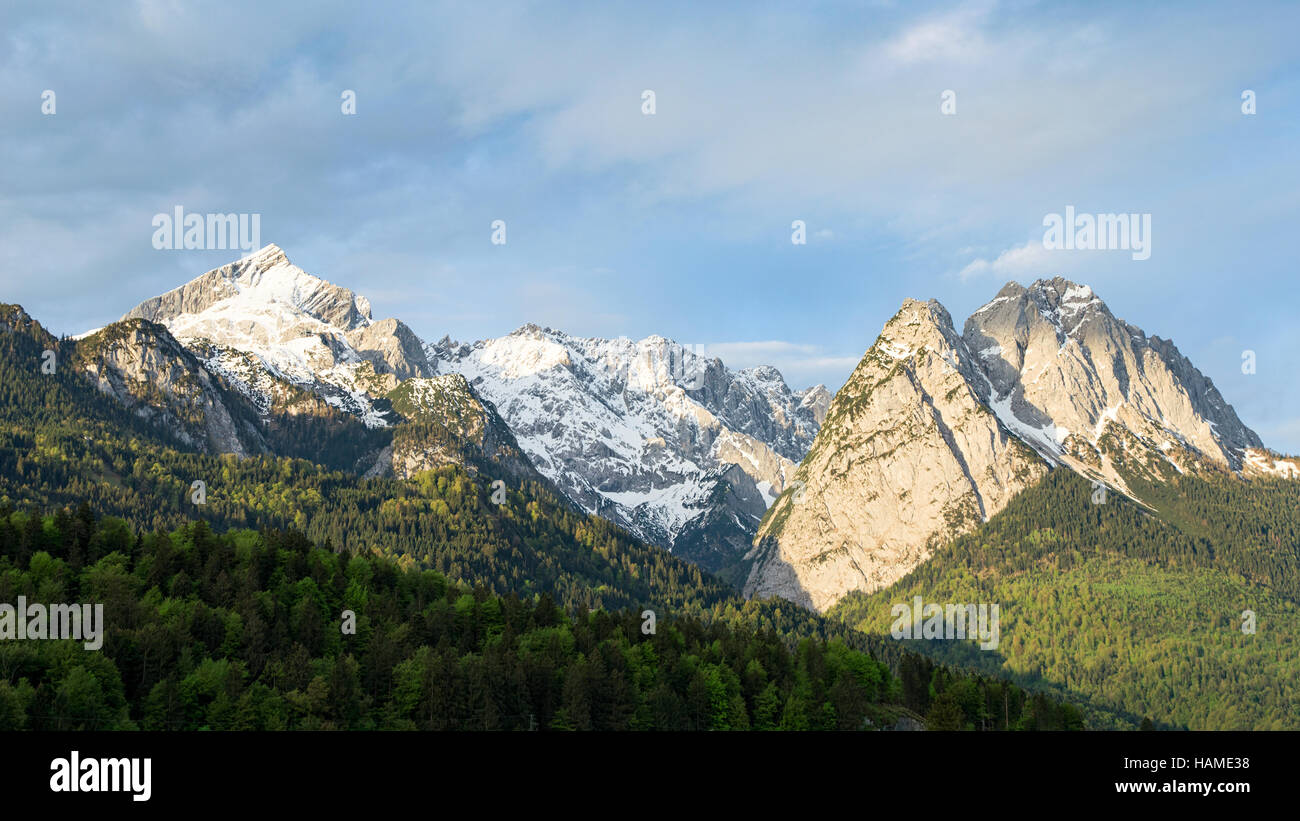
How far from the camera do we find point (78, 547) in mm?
150250

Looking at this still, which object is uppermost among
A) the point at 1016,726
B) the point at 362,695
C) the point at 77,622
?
the point at 77,622

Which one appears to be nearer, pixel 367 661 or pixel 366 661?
pixel 367 661

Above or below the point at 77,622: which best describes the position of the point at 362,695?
below

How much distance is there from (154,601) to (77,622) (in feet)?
35.4
